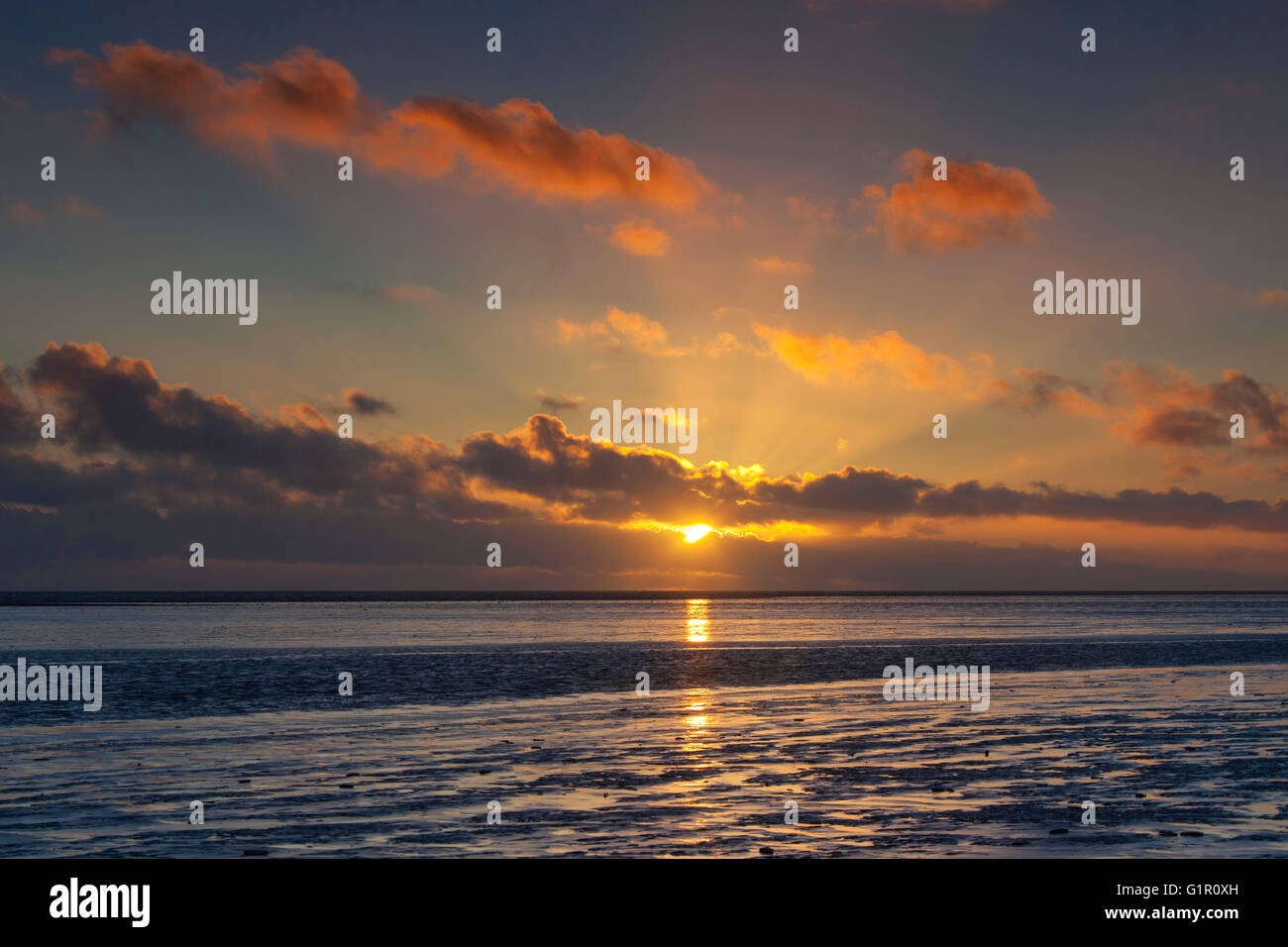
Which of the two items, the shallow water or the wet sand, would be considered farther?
the shallow water

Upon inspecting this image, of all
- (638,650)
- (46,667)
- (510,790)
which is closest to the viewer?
(510,790)

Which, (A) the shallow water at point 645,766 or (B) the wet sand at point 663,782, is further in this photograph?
(A) the shallow water at point 645,766

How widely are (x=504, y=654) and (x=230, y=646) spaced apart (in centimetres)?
2344

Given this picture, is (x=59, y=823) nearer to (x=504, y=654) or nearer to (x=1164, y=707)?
(x=1164, y=707)

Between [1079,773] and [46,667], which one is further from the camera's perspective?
[46,667]

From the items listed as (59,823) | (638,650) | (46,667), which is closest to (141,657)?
(46,667)

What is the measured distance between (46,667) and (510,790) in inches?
1842

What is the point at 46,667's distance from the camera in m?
56.4

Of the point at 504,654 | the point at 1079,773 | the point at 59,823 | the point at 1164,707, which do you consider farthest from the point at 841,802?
the point at 504,654

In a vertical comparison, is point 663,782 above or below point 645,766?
above

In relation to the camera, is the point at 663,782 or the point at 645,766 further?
the point at 645,766
